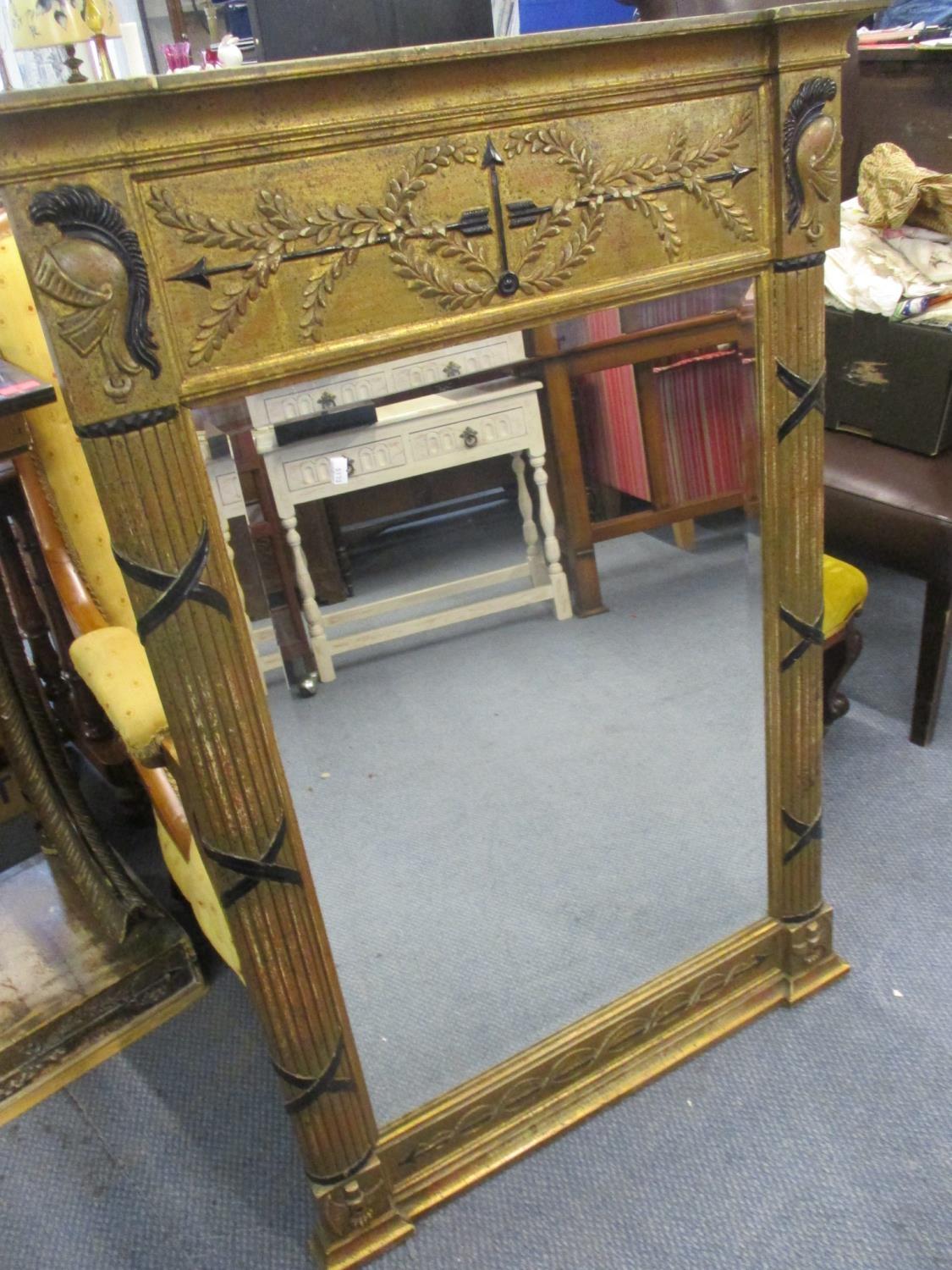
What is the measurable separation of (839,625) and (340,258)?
1.13 meters

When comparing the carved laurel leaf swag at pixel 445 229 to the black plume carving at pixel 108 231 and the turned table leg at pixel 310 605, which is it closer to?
the black plume carving at pixel 108 231

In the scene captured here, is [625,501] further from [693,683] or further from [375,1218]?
[375,1218]

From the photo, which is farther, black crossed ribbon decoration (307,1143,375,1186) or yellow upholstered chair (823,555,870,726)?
yellow upholstered chair (823,555,870,726)

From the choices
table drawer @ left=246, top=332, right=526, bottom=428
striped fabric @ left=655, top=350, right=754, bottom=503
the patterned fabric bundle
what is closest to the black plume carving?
table drawer @ left=246, top=332, right=526, bottom=428

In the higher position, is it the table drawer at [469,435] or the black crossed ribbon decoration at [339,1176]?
the table drawer at [469,435]

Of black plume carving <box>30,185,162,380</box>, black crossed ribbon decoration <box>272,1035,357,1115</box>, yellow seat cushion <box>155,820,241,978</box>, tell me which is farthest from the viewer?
yellow seat cushion <box>155,820,241,978</box>

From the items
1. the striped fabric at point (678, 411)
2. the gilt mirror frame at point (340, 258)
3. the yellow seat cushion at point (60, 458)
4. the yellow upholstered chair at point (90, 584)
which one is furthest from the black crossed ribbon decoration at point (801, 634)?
the yellow seat cushion at point (60, 458)

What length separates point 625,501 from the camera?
1.19 m

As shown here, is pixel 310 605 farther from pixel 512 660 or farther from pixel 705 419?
pixel 705 419

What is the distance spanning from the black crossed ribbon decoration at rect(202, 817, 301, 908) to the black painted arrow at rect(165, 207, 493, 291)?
50 centimetres

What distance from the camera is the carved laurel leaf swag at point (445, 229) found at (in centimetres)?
78

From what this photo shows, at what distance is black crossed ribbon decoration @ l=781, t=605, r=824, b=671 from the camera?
3.82 feet

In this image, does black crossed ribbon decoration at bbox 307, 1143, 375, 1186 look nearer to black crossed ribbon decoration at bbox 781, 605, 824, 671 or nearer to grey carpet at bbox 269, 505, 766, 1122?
grey carpet at bbox 269, 505, 766, 1122

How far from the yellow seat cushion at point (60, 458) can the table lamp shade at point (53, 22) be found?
1.13 feet
